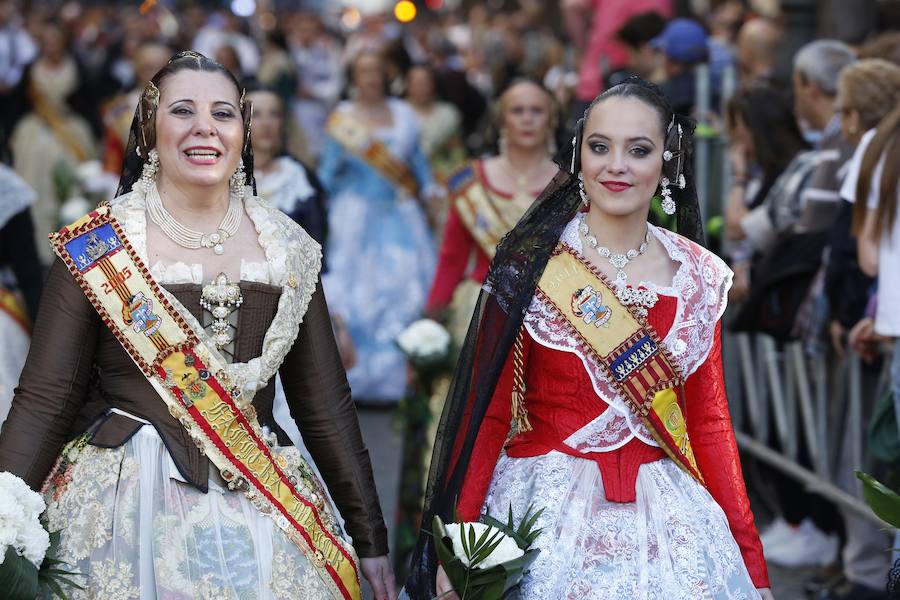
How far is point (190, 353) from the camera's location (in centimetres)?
356

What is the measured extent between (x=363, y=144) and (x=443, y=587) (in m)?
6.71

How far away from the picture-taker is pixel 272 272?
369 cm

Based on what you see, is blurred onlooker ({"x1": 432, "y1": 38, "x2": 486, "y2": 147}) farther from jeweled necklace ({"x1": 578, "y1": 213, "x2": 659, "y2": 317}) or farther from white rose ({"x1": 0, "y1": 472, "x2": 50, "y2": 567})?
white rose ({"x1": 0, "y1": 472, "x2": 50, "y2": 567})

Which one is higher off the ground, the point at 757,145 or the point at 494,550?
the point at 757,145

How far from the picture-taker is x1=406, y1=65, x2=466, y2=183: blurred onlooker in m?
12.4

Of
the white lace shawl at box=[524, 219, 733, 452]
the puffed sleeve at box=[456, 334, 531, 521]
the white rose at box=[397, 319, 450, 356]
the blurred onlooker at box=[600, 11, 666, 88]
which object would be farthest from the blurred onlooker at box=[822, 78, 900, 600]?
the blurred onlooker at box=[600, 11, 666, 88]

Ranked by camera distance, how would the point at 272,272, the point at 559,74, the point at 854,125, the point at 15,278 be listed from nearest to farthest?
the point at 272,272 < the point at 15,278 < the point at 854,125 < the point at 559,74

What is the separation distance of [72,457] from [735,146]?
496 cm

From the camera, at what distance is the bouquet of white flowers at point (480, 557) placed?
11.1 ft

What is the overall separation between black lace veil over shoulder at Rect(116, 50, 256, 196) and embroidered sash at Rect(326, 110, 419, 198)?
242 inches

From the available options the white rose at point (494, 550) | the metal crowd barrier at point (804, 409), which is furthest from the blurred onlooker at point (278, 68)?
the white rose at point (494, 550)

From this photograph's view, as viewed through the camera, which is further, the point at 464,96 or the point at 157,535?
the point at 464,96

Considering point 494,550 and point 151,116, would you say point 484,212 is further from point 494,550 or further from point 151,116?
point 494,550

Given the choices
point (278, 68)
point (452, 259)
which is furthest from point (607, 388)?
point (278, 68)
